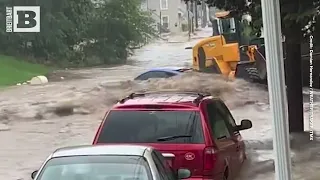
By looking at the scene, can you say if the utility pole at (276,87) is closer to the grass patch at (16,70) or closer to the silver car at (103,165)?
the silver car at (103,165)

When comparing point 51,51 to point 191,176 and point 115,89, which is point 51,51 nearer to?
point 115,89

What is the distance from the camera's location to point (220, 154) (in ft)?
33.4

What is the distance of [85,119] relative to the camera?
25859 millimetres

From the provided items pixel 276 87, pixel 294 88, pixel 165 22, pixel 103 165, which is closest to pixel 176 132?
pixel 276 87

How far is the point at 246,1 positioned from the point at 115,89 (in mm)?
14164

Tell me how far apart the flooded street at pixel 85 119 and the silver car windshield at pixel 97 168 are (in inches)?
232

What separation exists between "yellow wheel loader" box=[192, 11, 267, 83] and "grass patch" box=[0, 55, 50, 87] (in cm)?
1217

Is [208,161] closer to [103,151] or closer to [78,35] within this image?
[103,151]

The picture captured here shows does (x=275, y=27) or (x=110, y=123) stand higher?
(x=275, y=27)

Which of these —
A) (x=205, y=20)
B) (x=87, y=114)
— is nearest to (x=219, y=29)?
(x=87, y=114)

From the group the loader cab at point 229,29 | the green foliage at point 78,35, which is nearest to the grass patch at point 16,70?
the green foliage at point 78,35

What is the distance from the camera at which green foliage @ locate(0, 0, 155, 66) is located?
172ft

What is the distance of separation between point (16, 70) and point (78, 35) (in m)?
7.98

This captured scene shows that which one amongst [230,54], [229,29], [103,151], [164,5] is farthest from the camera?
[164,5]
